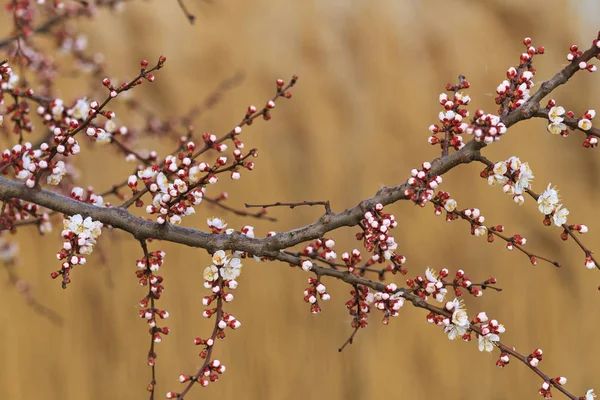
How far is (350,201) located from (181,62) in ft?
2.20

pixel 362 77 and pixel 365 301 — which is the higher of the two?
pixel 362 77

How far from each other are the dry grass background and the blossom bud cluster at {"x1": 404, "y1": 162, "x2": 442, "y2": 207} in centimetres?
115

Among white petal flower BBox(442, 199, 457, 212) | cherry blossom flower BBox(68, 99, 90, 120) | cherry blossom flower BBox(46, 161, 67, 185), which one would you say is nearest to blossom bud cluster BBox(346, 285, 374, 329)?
white petal flower BBox(442, 199, 457, 212)

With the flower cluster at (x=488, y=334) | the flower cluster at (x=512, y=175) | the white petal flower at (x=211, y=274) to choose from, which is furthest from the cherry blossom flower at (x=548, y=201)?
the white petal flower at (x=211, y=274)

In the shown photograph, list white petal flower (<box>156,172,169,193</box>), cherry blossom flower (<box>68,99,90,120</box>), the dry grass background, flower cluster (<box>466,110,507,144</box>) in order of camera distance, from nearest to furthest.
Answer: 1. flower cluster (<box>466,110,507,144</box>)
2. white petal flower (<box>156,172,169,193</box>)
3. cherry blossom flower (<box>68,99,90,120</box>)
4. the dry grass background

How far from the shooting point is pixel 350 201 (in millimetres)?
1871

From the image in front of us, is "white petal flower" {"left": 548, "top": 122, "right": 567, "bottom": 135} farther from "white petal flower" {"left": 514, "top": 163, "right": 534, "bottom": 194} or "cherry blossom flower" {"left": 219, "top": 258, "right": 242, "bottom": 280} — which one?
"cherry blossom flower" {"left": 219, "top": 258, "right": 242, "bottom": 280}

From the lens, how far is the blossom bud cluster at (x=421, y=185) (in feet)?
2.02

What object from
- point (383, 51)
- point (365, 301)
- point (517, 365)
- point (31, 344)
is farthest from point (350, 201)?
point (365, 301)

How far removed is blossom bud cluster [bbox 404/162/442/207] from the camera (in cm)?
62

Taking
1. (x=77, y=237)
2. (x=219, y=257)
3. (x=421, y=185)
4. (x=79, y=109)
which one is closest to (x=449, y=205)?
(x=421, y=185)

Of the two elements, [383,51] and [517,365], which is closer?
[517,365]

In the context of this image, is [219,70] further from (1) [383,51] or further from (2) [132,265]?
(2) [132,265]

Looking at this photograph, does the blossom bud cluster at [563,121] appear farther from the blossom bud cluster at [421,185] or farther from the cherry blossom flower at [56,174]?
the cherry blossom flower at [56,174]
